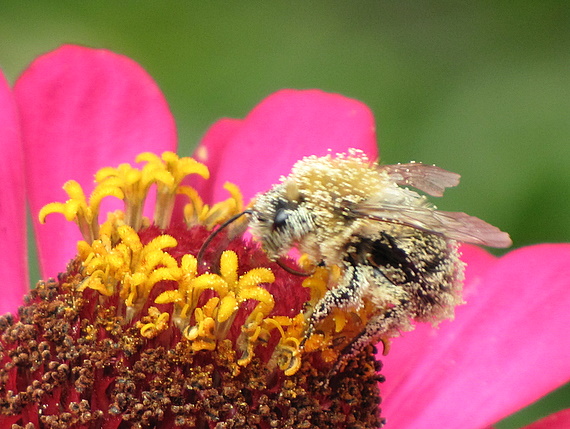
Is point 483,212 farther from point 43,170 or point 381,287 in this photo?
point 43,170

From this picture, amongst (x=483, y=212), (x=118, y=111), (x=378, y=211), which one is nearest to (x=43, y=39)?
(x=118, y=111)

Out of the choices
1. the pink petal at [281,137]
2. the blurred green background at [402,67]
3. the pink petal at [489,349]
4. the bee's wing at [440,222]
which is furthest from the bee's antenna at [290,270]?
the blurred green background at [402,67]

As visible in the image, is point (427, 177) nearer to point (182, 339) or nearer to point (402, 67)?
point (182, 339)

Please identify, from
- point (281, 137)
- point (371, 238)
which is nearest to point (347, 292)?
point (371, 238)

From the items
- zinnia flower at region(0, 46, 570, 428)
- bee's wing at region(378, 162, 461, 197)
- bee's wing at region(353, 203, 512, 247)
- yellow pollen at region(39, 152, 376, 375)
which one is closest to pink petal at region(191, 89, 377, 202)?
zinnia flower at region(0, 46, 570, 428)

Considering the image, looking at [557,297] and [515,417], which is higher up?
[557,297]

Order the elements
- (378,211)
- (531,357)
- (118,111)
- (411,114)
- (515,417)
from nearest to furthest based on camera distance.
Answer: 1. (378,211)
2. (531,357)
3. (118,111)
4. (515,417)
5. (411,114)

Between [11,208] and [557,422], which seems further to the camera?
[11,208]
